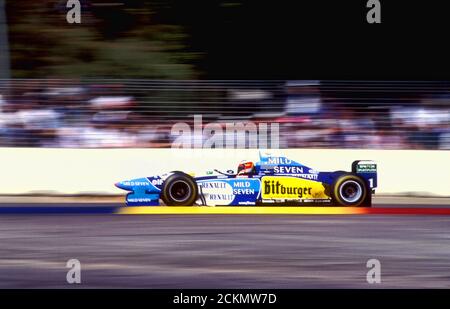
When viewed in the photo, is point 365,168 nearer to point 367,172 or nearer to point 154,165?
point 367,172

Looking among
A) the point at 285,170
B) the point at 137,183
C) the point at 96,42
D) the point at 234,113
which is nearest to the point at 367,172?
the point at 285,170

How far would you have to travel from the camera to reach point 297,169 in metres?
14.4

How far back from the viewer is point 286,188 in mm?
14359

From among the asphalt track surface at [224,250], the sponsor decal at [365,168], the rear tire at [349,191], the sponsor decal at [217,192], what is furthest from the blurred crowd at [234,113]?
the asphalt track surface at [224,250]

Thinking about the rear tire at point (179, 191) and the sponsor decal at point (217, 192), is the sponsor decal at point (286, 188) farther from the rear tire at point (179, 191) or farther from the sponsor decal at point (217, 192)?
the rear tire at point (179, 191)

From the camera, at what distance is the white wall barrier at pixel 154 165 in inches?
671

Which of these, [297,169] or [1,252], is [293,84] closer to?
[297,169]

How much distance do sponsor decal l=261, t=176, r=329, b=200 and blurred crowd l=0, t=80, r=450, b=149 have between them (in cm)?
295

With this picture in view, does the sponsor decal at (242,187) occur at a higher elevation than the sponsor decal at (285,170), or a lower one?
lower

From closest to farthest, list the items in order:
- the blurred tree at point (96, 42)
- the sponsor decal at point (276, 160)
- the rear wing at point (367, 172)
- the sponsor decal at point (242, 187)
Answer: the sponsor decal at point (242, 187)
the sponsor decal at point (276, 160)
the rear wing at point (367, 172)
the blurred tree at point (96, 42)

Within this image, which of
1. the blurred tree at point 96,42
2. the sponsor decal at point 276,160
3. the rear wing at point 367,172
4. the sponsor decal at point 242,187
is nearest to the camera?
the sponsor decal at point 242,187

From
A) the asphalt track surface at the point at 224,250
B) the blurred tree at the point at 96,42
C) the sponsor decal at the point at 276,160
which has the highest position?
the blurred tree at the point at 96,42

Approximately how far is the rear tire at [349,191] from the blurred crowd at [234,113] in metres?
2.73

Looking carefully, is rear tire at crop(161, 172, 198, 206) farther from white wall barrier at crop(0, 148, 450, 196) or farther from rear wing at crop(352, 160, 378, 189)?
white wall barrier at crop(0, 148, 450, 196)
